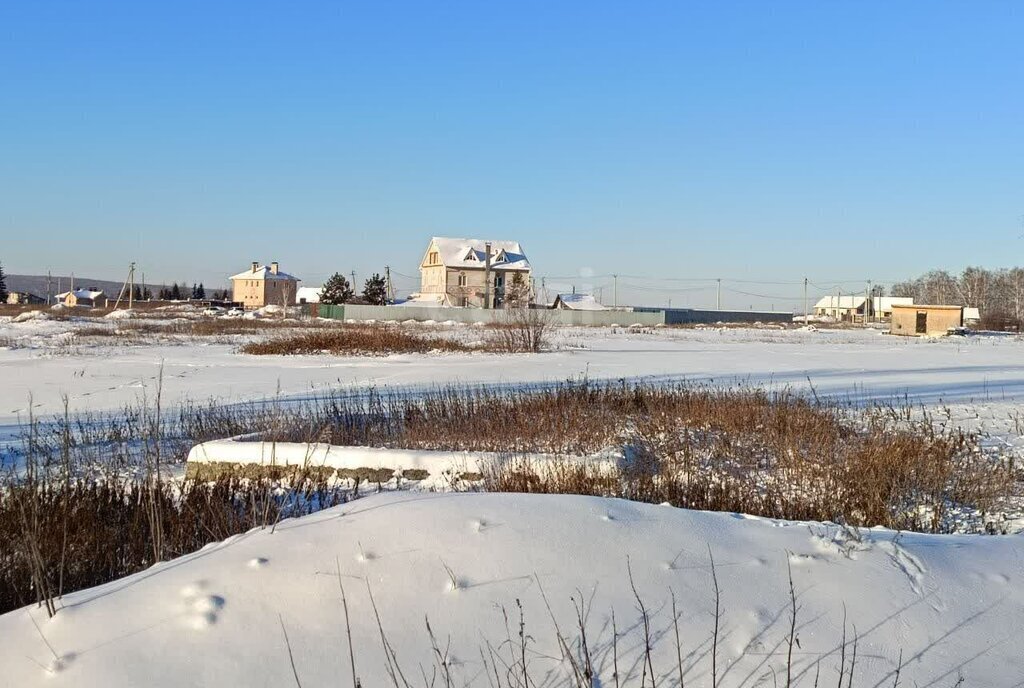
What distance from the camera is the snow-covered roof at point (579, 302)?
292 feet

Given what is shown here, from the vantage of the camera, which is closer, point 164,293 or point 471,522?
point 471,522

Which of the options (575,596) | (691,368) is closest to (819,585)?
(575,596)

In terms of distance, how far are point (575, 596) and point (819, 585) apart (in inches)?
45.7

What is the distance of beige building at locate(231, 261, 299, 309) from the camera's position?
120812 mm

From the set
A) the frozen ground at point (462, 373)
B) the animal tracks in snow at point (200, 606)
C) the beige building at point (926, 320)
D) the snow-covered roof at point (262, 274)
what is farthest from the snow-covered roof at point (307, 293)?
the animal tracks in snow at point (200, 606)

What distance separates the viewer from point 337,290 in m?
87.4

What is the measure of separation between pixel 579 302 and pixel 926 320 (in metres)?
43.0

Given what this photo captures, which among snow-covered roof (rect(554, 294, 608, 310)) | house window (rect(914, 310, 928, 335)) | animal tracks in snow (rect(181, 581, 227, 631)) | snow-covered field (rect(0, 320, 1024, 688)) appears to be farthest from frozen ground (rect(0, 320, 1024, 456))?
snow-covered roof (rect(554, 294, 608, 310))

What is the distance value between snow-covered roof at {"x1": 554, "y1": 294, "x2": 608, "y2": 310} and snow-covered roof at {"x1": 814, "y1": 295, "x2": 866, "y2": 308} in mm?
53739

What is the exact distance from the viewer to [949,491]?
768 centimetres

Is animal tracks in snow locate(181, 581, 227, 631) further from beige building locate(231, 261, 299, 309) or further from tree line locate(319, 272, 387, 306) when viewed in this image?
beige building locate(231, 261, 299, 309)

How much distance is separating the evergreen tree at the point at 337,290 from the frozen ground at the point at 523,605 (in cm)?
8448

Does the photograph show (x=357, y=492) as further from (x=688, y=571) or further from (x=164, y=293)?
(x=164, y=293)

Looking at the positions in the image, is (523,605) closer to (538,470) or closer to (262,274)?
(538,470)
